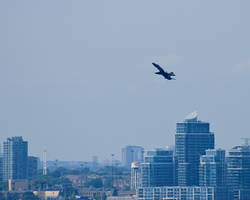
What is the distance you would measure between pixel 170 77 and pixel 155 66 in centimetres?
195

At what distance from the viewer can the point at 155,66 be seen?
117m

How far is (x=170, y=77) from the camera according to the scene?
116 m
